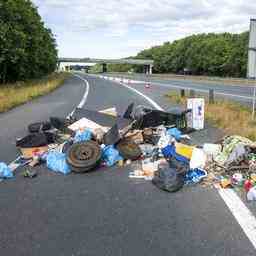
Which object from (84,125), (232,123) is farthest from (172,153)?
(232,123)

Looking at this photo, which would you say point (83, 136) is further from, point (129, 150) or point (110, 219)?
point (110, 219)

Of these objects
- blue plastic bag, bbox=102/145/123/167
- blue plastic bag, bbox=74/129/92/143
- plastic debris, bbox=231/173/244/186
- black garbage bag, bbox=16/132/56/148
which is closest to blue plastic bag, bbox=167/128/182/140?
blue plastic bag, bbox=74/129/92/143

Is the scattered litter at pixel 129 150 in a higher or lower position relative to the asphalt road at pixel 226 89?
higher

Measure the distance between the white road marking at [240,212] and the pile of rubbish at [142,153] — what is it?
22 cm

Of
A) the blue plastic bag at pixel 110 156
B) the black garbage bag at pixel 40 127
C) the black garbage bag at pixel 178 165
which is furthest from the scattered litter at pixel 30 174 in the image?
the black garbage bag at pixel 40 127

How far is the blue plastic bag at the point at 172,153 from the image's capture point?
7741 millimetres

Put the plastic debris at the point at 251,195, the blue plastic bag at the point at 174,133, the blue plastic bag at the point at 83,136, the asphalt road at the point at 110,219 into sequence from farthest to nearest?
the blue plastic bag at the point at 174,133 < the blue plastic bag at the point at 83,136 < the plastic debris at the point at 251,195 < the asphalt road at the point at 110,219

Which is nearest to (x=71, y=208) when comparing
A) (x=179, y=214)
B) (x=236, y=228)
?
(x=179, y=214)

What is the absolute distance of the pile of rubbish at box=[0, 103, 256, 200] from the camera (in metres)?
6.89

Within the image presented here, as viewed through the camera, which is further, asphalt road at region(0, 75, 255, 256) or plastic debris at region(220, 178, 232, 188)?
plastic debris at region(220, 178, 232, 188)

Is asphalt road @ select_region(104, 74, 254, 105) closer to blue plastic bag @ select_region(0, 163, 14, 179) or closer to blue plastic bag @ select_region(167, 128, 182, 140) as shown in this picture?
blue plastic bag @ select_region(167, 128, 182, 140)

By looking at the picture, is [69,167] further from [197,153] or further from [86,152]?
[197,153]

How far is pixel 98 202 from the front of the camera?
19.3 ft

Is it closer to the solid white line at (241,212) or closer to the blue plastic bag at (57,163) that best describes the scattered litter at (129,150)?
the blue plastic bag at (57,163)
